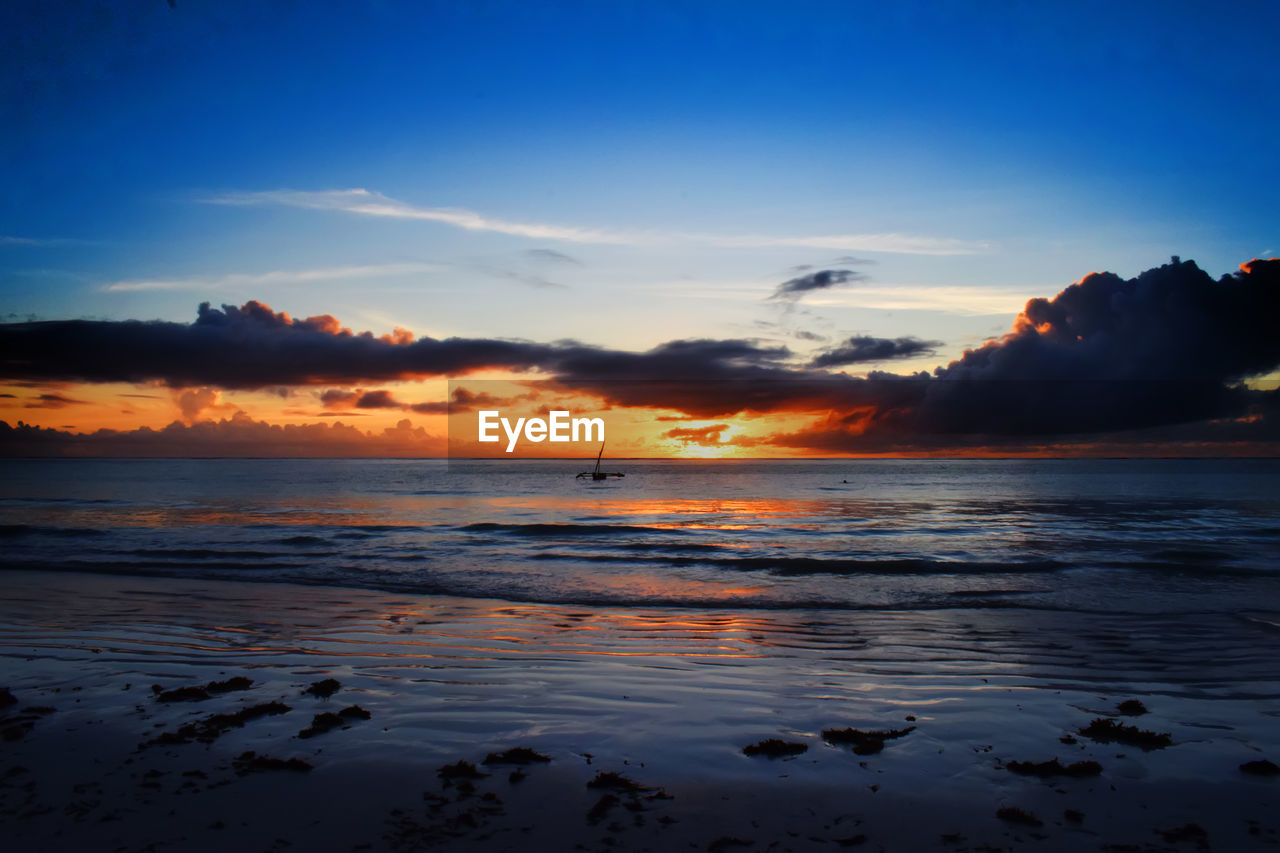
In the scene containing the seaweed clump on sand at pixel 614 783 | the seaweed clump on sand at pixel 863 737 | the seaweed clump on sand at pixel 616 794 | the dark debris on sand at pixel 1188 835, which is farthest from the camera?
the seaweed clump on sand at pixel 863 737

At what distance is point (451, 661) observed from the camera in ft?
40.7

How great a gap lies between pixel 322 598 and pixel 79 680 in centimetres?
965

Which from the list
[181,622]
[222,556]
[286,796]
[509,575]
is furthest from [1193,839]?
[222,556]

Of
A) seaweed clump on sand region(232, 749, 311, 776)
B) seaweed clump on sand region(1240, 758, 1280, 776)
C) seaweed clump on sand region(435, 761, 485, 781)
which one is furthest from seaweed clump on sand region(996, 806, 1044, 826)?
seaweed clump on sand region(232, 749, 311, 776)

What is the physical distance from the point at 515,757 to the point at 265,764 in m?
2.69

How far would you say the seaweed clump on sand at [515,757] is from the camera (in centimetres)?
761

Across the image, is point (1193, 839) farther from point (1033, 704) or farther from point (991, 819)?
point (1033, 704)

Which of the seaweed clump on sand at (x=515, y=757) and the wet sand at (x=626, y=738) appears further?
the seaweed clump on sand at (x=515, y=757)

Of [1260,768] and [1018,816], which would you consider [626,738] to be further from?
[1260,768]

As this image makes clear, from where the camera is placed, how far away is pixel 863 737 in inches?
327

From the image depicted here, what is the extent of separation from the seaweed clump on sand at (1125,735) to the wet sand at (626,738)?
0.25 feet

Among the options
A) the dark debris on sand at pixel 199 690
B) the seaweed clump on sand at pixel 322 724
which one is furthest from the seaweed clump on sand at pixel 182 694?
the seaweed clump on sand at pixel 322 724

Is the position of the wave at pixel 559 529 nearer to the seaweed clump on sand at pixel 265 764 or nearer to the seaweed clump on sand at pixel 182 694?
the seaweed clump on sand at pixel 182 694

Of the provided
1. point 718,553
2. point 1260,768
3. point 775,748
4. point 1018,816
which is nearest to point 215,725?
point 775,748
